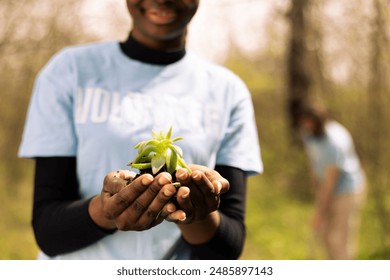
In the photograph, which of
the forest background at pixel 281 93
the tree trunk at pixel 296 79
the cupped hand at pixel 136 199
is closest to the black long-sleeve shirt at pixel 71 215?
the cupped hand at pixel 136 199

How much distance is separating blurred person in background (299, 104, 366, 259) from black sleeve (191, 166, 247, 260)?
3217 mm

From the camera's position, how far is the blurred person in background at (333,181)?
186 inches

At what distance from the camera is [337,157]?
4.70m

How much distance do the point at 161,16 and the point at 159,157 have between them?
0.42 meters

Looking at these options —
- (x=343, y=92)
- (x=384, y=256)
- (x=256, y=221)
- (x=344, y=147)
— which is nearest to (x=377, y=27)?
(x=344, y=147)

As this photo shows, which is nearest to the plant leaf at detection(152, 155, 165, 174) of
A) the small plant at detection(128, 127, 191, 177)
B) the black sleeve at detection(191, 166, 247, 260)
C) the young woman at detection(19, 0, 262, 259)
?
the small plant at detection(128, 127, 191, 177)

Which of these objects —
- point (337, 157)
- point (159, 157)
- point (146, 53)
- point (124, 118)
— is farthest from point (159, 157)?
point (337, 157)

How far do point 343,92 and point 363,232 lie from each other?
1.44 metres

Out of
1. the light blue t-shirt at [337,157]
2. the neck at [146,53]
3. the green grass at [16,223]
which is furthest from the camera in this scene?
the green grass at [16,223]

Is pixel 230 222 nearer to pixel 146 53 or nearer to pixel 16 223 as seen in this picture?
pixel 146 53

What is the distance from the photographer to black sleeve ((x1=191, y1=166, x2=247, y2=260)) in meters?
1.53

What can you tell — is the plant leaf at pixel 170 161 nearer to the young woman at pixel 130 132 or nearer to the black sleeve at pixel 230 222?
the young woman at pixel 130 132

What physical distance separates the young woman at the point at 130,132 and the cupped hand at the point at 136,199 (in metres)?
0.11

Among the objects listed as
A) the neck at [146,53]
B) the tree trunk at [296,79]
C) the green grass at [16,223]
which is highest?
the neck at [146,53]
